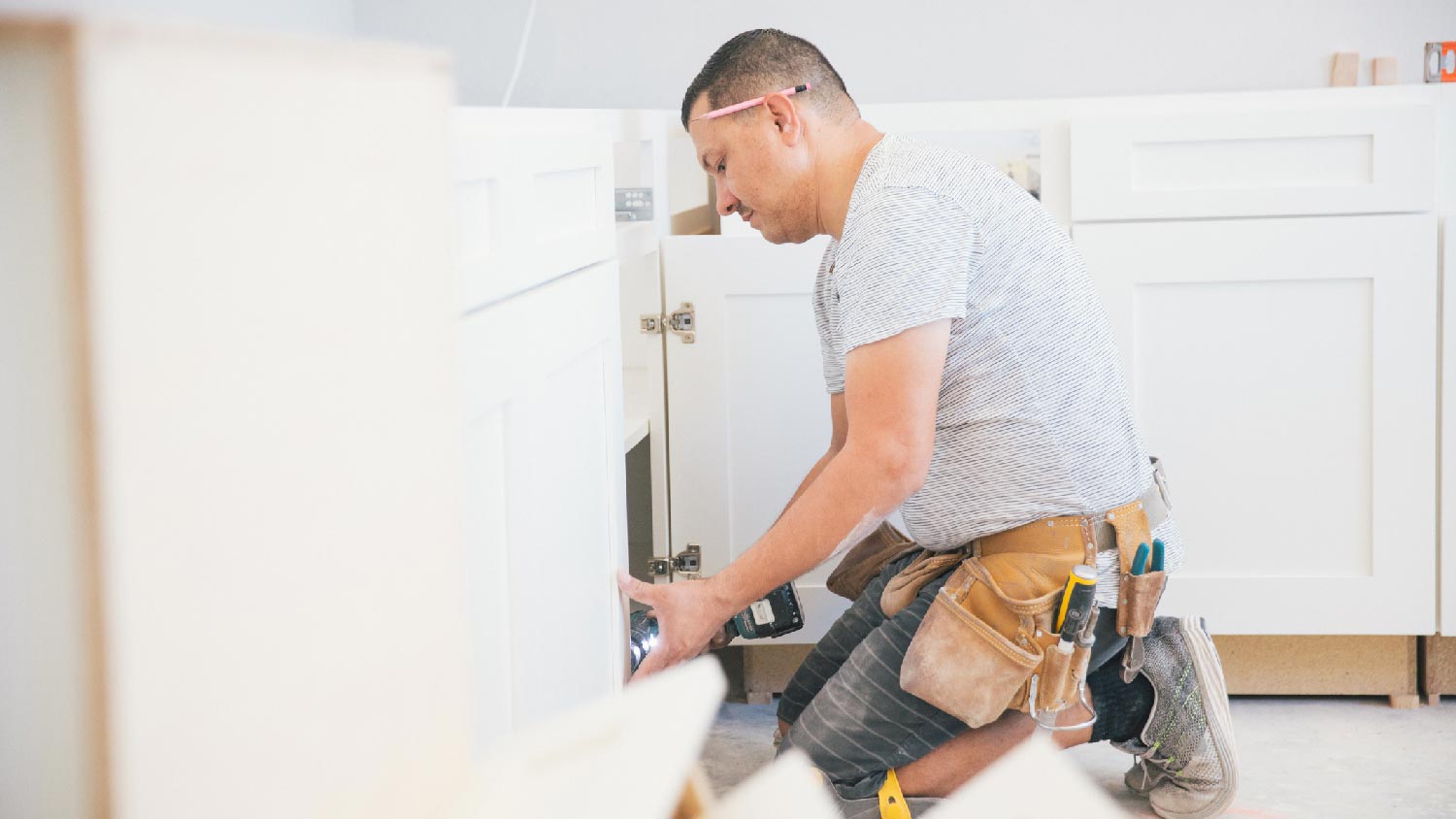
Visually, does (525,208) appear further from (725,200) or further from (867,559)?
(867,559)

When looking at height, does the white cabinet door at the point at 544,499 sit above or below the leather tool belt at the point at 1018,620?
above

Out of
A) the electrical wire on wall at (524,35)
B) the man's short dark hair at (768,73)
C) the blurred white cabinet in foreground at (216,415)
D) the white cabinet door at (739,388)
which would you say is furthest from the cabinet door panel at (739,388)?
the blurred white cabinet in foreground at (216,415)

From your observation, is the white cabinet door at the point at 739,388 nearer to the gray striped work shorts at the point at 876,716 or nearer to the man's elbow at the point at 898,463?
the gray striped work shorts at the point at 876,716

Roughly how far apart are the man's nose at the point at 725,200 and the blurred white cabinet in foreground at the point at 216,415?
133 centimetres

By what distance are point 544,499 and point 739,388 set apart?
1032 millimetres

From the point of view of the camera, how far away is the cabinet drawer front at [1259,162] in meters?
1.80

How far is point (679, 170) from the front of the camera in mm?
2096

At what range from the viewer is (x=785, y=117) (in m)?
1.47

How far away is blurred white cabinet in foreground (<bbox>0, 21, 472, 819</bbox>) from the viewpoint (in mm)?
195

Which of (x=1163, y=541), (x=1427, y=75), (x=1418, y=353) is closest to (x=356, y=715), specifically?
(x=1163, y=541)

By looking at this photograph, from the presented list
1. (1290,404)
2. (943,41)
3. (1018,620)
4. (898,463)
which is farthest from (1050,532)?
(943,41)

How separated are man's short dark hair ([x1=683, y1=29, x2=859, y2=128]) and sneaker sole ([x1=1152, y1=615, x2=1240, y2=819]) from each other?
747 mm

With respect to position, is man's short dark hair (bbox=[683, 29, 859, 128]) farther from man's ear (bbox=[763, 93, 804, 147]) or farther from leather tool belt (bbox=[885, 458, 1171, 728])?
leather tool belt (bbox=[885, 458, 1171, 728])

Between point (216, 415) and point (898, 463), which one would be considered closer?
point (216, 415)
